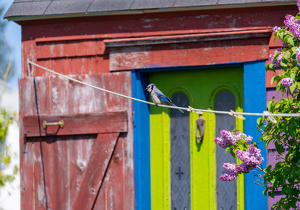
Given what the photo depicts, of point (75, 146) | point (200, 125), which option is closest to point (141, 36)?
point (200, 125)

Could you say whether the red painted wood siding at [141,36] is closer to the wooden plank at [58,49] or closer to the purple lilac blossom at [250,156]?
the wooden plank at [58,49]

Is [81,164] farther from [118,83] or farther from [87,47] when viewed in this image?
[87,47]

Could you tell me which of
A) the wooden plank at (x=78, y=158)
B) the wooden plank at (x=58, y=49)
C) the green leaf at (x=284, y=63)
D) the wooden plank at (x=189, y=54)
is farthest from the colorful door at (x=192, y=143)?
the green leaf at (x=284, y=63)

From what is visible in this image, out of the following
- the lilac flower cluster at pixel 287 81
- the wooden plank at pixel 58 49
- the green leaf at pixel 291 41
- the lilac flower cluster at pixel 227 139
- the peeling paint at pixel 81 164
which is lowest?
the peeling paint at pixel 81 164

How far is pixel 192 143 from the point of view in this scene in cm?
496

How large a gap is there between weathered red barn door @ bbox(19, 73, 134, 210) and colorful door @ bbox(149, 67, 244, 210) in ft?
1.25

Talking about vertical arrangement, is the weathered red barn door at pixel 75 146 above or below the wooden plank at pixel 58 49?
below

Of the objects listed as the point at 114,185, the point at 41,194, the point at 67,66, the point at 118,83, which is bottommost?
the point at 41,194

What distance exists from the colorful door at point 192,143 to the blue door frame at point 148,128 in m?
0.10

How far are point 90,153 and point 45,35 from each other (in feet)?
4.93

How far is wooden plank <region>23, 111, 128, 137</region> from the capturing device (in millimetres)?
4875

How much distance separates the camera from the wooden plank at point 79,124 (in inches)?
192

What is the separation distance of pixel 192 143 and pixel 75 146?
1.27 m

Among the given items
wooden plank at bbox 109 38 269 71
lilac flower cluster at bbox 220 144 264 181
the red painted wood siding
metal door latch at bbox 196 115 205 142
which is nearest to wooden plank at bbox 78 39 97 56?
the red painted wood siding
